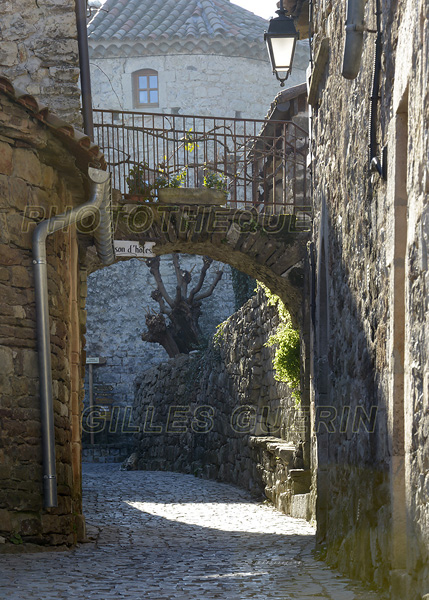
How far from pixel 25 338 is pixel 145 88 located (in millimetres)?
20213

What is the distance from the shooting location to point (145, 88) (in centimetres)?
2583

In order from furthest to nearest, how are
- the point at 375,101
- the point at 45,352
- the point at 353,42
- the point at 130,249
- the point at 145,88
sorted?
the point at 145,88 → the point at 130,249 → the point at 45,352 → the point at 375,101 → the point at 353,42

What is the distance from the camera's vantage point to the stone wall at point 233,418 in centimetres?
1053

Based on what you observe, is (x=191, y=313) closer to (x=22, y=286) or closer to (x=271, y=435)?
(x=271, y=435)

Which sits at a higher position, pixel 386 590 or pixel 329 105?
pixel 329 105

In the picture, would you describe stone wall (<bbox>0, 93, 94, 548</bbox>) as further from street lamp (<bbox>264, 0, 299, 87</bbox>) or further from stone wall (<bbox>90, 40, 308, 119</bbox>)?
stone wall (<bbox>90, 40, 308, 119</bbox>)

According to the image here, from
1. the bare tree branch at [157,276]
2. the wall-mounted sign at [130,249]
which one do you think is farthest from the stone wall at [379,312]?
the bare tree branch at [157,276]

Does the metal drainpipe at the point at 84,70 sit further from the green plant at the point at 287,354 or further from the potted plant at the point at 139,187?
the green plant at the point at 287,354

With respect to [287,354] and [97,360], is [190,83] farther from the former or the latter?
[287,354]

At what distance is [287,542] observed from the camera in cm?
740

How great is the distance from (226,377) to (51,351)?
7242 millimetres

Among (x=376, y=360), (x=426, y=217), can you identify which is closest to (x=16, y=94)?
(x=376, y=360)

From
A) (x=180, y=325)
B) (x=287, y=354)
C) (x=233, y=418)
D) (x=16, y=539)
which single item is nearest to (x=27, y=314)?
(x=16, y=539)

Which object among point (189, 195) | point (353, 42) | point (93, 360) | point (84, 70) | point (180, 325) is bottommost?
→ point (93, 360)
